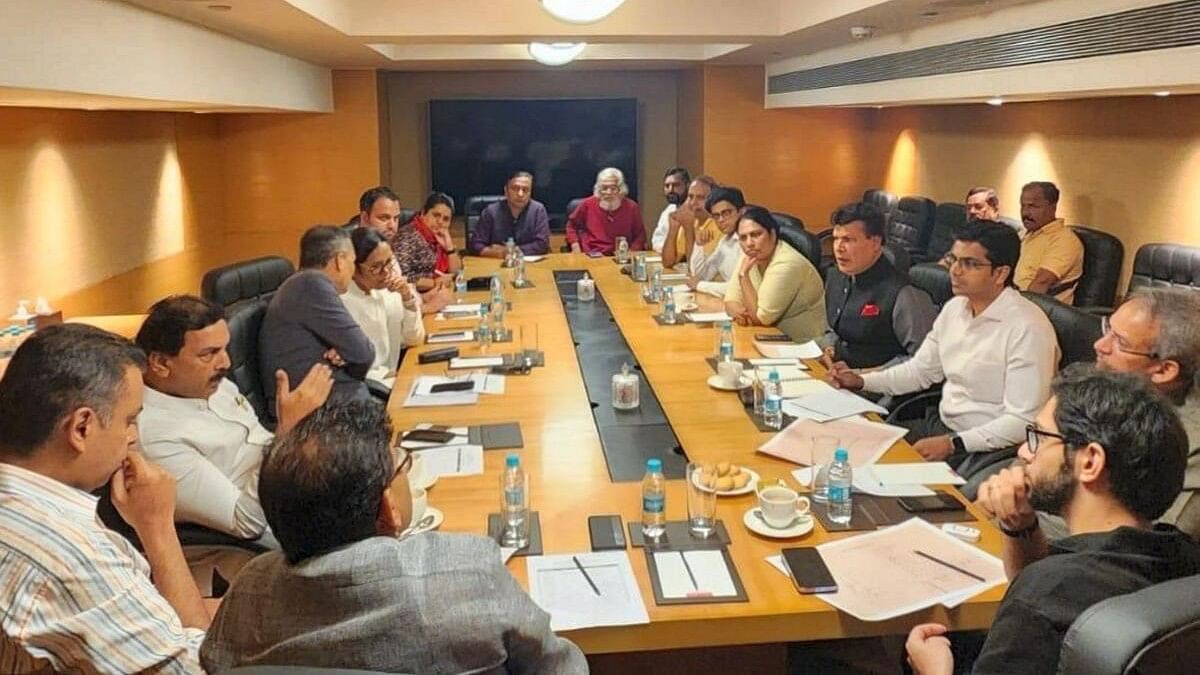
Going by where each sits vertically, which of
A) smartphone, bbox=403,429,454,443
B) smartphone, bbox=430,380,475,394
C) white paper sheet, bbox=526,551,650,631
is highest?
smartphone, bbox=430,380,475,394

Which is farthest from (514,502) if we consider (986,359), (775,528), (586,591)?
(986,359)

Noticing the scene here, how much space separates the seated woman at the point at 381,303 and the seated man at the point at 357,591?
2.48 m

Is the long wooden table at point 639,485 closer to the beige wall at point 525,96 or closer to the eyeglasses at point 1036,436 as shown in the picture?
the eyeglasses at point 1036,436

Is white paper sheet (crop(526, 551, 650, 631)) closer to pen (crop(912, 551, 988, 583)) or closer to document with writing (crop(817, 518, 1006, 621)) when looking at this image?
document with writing (crop(817, 518, 1006, 621))

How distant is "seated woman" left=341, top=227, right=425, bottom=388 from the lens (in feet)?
12.7

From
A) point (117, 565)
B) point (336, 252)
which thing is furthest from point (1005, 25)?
point (117, 565)

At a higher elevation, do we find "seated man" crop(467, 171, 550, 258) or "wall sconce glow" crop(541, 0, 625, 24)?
"wall sconce glow" crop(541, 0, 625, 24)

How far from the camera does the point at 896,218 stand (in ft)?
25.0

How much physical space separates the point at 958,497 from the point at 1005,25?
2.66m

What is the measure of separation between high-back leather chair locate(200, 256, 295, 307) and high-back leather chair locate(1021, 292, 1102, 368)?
2876mm

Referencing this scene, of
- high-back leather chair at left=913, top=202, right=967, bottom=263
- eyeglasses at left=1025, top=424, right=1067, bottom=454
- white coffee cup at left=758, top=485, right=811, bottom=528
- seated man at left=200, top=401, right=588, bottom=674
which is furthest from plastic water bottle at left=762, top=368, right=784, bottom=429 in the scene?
high-back leather chair at left=913, top=202, right=967, bottom=263

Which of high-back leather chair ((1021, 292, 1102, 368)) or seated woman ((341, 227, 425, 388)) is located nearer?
high-back leather chair ((1021, 292, 1102, 368))

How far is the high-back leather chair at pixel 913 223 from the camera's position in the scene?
7.10 metres

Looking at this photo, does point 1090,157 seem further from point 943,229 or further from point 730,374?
point 730,374
